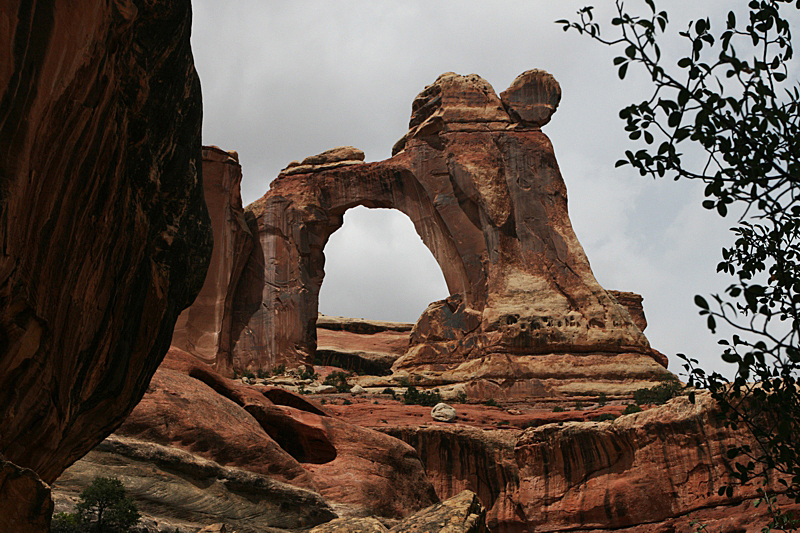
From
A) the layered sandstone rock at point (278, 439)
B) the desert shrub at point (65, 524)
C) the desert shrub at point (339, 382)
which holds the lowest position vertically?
the desert shrub at point (65, 524)

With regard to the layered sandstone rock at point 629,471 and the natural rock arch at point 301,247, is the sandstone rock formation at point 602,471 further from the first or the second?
the natural rock arch at point 301,247

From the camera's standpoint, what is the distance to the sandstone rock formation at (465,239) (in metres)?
34.4

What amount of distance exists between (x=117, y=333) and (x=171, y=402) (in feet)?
21.1

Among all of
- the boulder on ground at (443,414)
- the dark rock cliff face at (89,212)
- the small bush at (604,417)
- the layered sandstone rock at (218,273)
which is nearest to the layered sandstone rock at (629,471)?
the small bush at (604,417)

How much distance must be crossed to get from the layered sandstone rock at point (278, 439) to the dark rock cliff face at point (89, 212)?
4926 mm

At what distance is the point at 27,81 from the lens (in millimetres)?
4754

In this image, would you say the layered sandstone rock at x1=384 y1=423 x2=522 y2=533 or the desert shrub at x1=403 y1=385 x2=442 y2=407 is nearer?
the layered sandstone rock at x1=384 y1=423 x2=522 y2=533

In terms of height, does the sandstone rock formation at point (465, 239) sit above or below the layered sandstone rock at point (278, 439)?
above

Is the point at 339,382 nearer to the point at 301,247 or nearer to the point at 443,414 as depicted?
the point at 301,247

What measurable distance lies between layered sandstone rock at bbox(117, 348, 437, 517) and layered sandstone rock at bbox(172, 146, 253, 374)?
61.5 feet

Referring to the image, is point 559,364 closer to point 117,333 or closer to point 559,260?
point 559,260

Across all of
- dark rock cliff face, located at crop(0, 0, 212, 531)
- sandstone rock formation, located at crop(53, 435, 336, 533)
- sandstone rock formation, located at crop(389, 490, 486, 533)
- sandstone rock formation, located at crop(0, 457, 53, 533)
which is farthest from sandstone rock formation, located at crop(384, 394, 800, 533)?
sandstone rock formation, located at crop(0, 457, 53, 533)

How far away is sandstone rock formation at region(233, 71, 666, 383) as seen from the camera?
1356 inches

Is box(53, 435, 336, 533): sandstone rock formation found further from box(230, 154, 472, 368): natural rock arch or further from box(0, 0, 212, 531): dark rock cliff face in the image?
box(230, 154, 472, 368): natural rock arch
